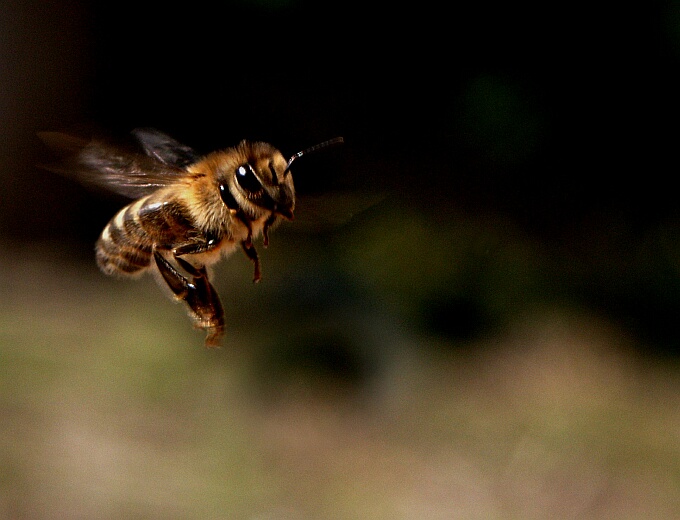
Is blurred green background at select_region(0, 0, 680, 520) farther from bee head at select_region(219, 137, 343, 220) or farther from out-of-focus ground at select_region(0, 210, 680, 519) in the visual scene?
bee head at select_region(219, 137, 343, 220)

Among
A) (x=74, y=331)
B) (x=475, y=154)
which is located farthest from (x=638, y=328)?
(x=74, y=331)

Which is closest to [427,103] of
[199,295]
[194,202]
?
[194,202]

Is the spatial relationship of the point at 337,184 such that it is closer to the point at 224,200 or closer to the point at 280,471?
the point at 280,471

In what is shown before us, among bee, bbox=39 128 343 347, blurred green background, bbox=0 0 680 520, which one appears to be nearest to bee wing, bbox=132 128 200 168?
bee, bbox=39 128 343 347

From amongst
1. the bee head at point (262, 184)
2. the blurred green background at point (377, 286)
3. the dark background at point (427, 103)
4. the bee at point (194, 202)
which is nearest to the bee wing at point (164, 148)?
the bee at point (194, 202)

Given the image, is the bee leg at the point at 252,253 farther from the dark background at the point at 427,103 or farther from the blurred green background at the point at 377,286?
the dark background at the point at 427,103

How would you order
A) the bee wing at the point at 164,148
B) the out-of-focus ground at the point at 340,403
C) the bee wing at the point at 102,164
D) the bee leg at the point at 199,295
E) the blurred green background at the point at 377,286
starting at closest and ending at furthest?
the bee leg at the point at 199,295, the bee wing at the point at 102,164, the bee wing at the point at 164,148, the out-of-focus ground at the point at 340,403, the blurred green background at the point at 377,286

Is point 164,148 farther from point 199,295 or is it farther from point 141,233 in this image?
point 199,295

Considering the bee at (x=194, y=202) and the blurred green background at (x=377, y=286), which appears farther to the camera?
A: the blurred green background at (x=377, y=286)
